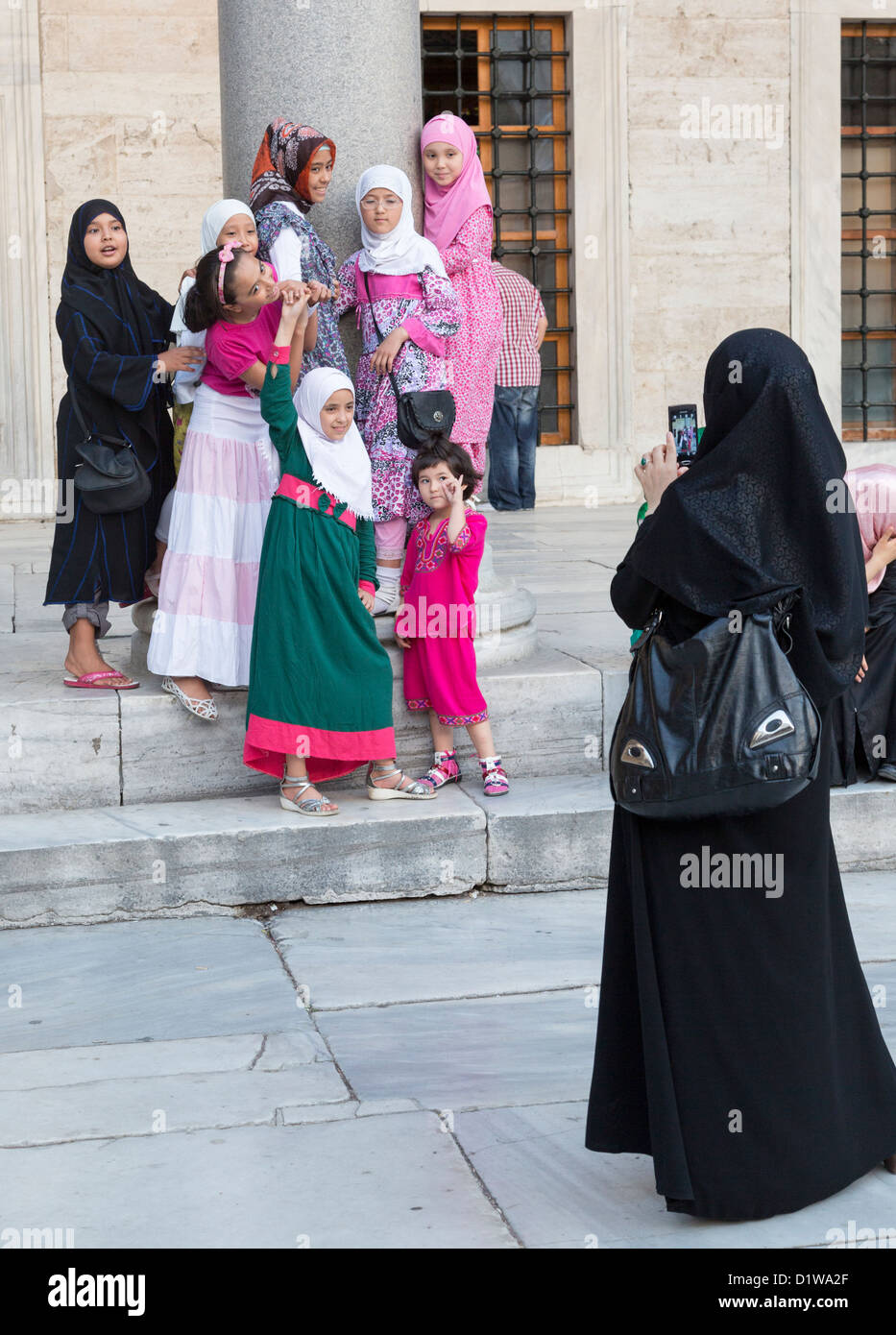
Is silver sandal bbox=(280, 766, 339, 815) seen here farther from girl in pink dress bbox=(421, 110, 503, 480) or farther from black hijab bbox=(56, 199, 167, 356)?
black hijab bbox=(56, 199, 167, 356)

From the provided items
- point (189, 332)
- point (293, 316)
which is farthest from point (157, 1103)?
point (189, 332)

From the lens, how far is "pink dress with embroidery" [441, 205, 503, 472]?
6.27 meters

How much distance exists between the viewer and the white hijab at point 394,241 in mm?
5672

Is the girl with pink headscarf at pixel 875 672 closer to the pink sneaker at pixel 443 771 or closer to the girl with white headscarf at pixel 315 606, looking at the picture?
the pink sneaker at pixel 443 771

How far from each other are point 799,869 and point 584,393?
1050cm

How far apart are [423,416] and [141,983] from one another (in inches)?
86.2

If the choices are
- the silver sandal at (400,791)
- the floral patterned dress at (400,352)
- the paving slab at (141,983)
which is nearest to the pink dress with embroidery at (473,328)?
the floral patterned dress at (400,352)

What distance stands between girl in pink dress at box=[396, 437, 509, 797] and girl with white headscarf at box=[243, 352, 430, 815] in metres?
0.27

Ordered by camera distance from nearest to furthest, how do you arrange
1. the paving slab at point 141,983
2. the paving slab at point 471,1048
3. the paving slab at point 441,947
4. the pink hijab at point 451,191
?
the paving slab at point 471,1048 → the paving slab at point 141,983 → the paving slab at point 441,947 → the pink hijab at point 451,191

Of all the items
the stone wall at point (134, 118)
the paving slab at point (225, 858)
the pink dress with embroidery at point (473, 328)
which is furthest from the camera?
the stone wall at point (134, 118)

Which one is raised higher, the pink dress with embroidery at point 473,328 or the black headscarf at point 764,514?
the pink dress with embroidery at point 473,328

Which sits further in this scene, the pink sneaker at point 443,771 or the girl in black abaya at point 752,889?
the pink sneaker at point 443,771

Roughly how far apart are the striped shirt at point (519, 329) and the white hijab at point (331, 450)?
660 cm
